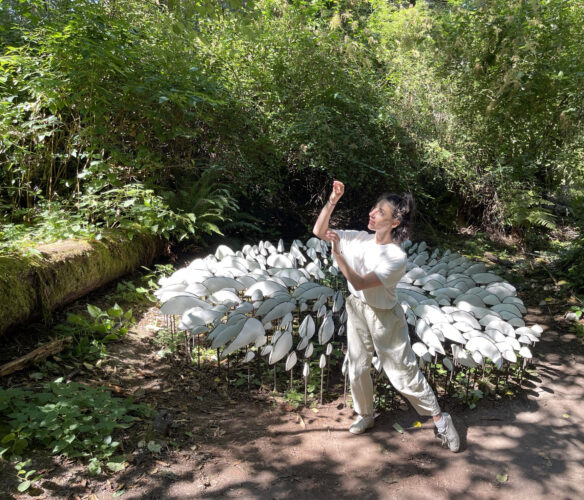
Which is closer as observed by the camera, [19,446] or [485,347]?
[19,446]

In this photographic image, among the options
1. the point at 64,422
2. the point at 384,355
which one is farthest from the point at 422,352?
the point at 64,422

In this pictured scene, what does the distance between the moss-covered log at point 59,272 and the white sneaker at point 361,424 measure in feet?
8.63

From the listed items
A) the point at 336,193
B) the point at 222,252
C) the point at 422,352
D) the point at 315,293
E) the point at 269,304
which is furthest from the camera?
the point at 222,252

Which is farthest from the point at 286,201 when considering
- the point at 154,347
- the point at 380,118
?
the point at 154,347

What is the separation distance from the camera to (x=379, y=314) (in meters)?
2.55

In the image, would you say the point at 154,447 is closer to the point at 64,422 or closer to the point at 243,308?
the point at 64,422

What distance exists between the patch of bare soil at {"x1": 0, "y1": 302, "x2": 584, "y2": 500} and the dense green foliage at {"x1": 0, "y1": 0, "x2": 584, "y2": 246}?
7.65ft

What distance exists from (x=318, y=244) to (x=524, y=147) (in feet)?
15.8

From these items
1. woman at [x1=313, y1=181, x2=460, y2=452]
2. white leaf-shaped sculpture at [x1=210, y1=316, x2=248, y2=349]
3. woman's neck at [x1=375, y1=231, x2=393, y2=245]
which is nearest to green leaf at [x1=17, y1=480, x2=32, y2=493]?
white leaf-shaped sculpture at [x1=210, y1=316, x2=248, y2=349]

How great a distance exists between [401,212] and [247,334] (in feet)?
4.45

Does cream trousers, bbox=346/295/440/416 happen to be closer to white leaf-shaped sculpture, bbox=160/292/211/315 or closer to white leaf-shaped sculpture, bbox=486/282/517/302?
white leaf-shaped sculpture, bbox=160/292/211/315

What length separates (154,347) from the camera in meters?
3.66

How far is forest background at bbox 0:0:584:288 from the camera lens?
4648mm

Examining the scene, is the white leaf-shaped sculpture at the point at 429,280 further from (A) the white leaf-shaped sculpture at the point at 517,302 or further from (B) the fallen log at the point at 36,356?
(B) the fallen log at the point at 36,356
